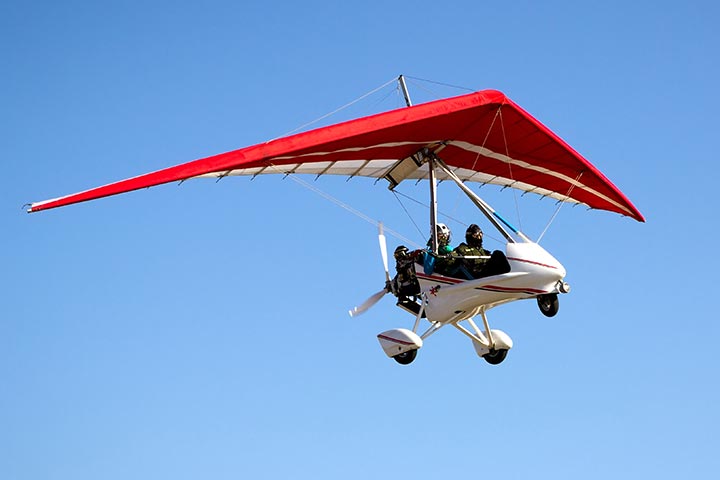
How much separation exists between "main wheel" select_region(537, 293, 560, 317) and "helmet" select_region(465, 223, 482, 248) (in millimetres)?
1318

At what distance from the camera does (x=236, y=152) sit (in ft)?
57.2

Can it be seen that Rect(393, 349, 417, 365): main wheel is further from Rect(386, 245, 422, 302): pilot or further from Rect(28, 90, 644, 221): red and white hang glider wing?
→ Rect(28, 90, 644, 221): red and white hang glider wing

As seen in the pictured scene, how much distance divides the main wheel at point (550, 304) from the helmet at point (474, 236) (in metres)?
1.32

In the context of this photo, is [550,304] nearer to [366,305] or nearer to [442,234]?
[442,234]

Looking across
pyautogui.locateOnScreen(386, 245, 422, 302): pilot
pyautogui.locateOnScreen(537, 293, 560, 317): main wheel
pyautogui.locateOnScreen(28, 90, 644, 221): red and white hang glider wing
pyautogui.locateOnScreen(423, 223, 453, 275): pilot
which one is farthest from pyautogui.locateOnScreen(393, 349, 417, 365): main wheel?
pyautogui.locateOnScreen(28, 90, 644, 221): red and white hang glider wing

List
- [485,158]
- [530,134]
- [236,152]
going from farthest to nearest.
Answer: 1. [485,158]
2. [530,134]
3. [236,152]

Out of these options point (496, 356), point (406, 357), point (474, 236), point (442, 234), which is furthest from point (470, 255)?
point (496, 356)

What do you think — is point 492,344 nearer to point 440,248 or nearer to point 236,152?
point 440,248

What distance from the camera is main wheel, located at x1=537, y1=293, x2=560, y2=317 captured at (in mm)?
18797

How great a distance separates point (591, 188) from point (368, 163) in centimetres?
400

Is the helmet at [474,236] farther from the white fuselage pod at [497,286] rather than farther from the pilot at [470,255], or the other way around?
the white fuselage pod at [497,286]

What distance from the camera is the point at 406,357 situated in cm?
2047

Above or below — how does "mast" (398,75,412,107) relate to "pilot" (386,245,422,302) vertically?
above

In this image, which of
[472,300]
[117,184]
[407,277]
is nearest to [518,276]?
[472,300]
